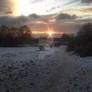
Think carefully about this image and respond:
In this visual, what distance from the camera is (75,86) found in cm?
659

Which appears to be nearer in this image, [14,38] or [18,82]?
[18,82]

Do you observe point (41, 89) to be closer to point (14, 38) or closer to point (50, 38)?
point (14, 38)

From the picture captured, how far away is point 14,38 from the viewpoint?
5997cm

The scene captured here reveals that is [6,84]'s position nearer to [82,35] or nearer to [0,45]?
[82,35]

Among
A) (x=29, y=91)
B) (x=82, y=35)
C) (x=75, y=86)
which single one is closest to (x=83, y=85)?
(x=75, y=86)

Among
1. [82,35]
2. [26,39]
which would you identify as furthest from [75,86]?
[26,39]

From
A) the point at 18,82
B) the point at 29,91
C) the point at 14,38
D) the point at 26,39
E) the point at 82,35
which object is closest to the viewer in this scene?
the point at 29,91

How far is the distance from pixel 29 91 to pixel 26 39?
199 feet

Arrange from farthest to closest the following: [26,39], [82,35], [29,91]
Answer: [26,39]
[82,35]
[29,91]

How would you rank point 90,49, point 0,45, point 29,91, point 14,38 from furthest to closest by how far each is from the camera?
1. point 14,38
2. point 0,45
3. point 90,49
4. point 29,91

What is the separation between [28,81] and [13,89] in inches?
52.5

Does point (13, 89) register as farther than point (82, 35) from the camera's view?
No

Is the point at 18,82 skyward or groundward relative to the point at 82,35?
groundward

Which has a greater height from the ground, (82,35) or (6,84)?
(82,35)
